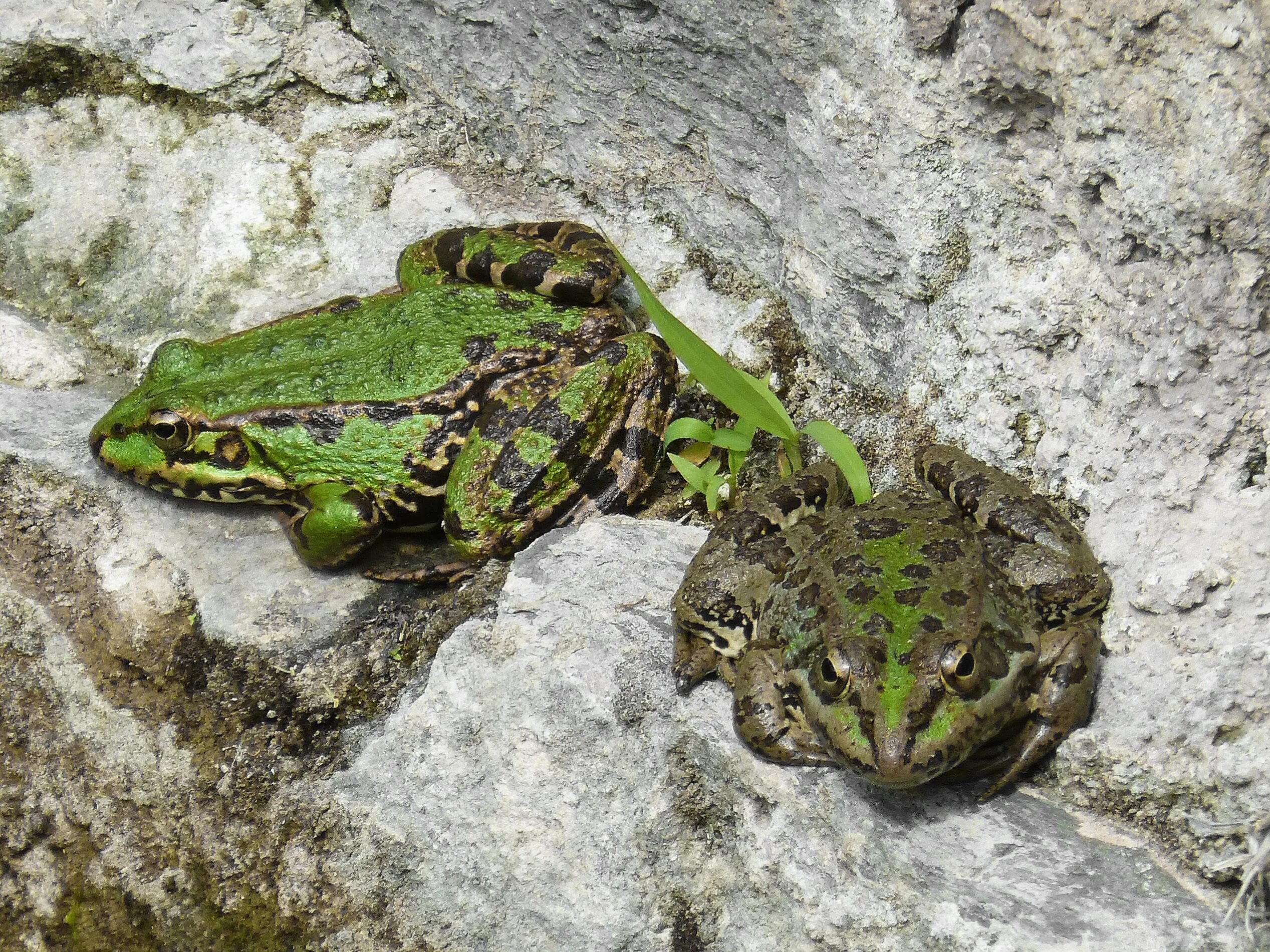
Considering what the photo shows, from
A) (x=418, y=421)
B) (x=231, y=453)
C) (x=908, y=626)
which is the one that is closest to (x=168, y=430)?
(x=231, y=453)

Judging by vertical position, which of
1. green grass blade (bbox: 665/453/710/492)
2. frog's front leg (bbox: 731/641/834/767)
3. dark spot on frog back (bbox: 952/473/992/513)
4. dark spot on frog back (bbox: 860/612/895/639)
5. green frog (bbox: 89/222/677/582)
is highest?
dark spot on frog back (bbox: 952/473/992/513)

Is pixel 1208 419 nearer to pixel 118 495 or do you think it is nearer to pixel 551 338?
pixel 551 338

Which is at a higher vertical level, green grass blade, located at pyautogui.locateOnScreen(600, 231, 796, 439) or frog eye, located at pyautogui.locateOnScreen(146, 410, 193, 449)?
green grass blade, located at pyautogui.locateOnScreen(600, 231, 796, 439)

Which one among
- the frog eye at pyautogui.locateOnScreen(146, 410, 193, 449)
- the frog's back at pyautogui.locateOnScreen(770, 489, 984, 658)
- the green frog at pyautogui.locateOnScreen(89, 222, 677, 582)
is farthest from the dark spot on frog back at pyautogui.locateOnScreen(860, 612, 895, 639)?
the frog eye at pyautogui.locateOnScreen(146, 410, 193, 449)

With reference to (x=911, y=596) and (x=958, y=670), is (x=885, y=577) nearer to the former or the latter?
(x=911, y=596)

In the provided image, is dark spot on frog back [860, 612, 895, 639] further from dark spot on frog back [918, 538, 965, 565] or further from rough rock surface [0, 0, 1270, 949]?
rough rock surface [0, 0, 1270, 949]

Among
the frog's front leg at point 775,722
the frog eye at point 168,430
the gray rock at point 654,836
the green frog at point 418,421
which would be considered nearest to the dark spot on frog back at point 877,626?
the frog's front leg at point 775,722

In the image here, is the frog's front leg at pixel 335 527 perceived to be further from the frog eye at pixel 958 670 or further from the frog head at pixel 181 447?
the frog eye at pixel 958 670
